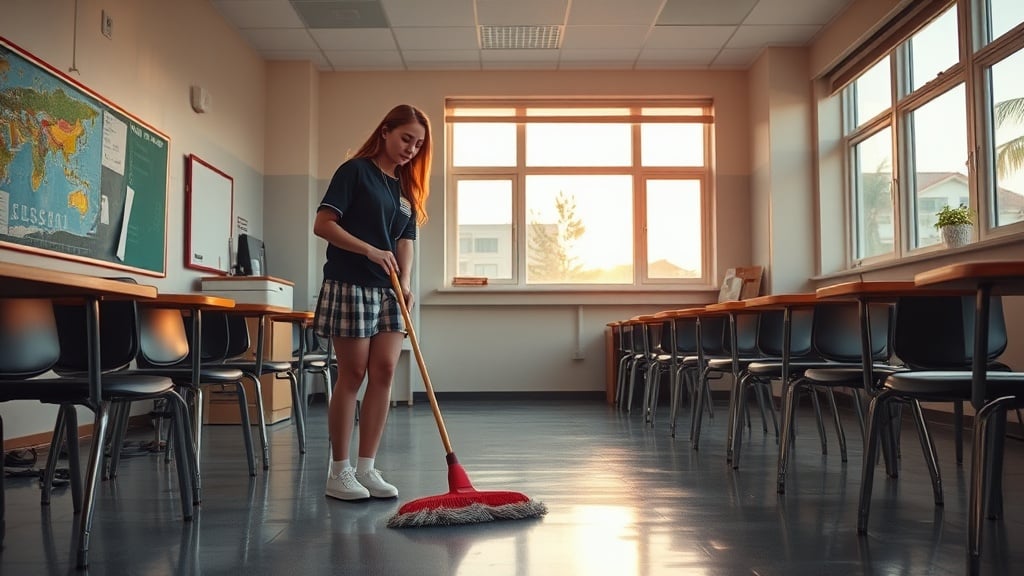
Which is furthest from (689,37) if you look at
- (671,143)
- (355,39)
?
(355,39)

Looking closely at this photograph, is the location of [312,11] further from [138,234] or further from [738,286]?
[738,286]

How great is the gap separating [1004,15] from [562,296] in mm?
3845

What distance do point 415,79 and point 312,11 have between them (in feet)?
4.80

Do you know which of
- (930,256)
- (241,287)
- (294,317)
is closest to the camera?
(294,317)

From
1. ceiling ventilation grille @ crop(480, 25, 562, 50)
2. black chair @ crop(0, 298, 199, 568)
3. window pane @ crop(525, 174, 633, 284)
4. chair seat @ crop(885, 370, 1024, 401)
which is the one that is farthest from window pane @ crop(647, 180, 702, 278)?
black chair @ crop(0, 298, 199, 568)

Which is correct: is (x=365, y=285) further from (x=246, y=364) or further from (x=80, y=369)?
(x=246, y=364)

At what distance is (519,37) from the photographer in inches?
246

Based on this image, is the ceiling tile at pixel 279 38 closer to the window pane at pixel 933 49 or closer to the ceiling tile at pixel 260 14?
the ceiling tile at pixel 260 14

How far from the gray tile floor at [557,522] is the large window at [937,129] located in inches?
61.4

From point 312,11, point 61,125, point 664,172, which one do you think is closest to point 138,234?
point 61,125

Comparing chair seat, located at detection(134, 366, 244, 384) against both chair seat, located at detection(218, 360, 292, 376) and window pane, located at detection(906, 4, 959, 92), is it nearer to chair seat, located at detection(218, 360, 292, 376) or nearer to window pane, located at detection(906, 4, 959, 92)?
chair seat, located at detection(218, 360, 292, 376)

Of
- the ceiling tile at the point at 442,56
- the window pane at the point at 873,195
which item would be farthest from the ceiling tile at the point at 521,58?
the window pane at the point at 873,195

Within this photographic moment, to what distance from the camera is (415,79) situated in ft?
23.0

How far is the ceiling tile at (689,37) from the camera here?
20.0 ft
